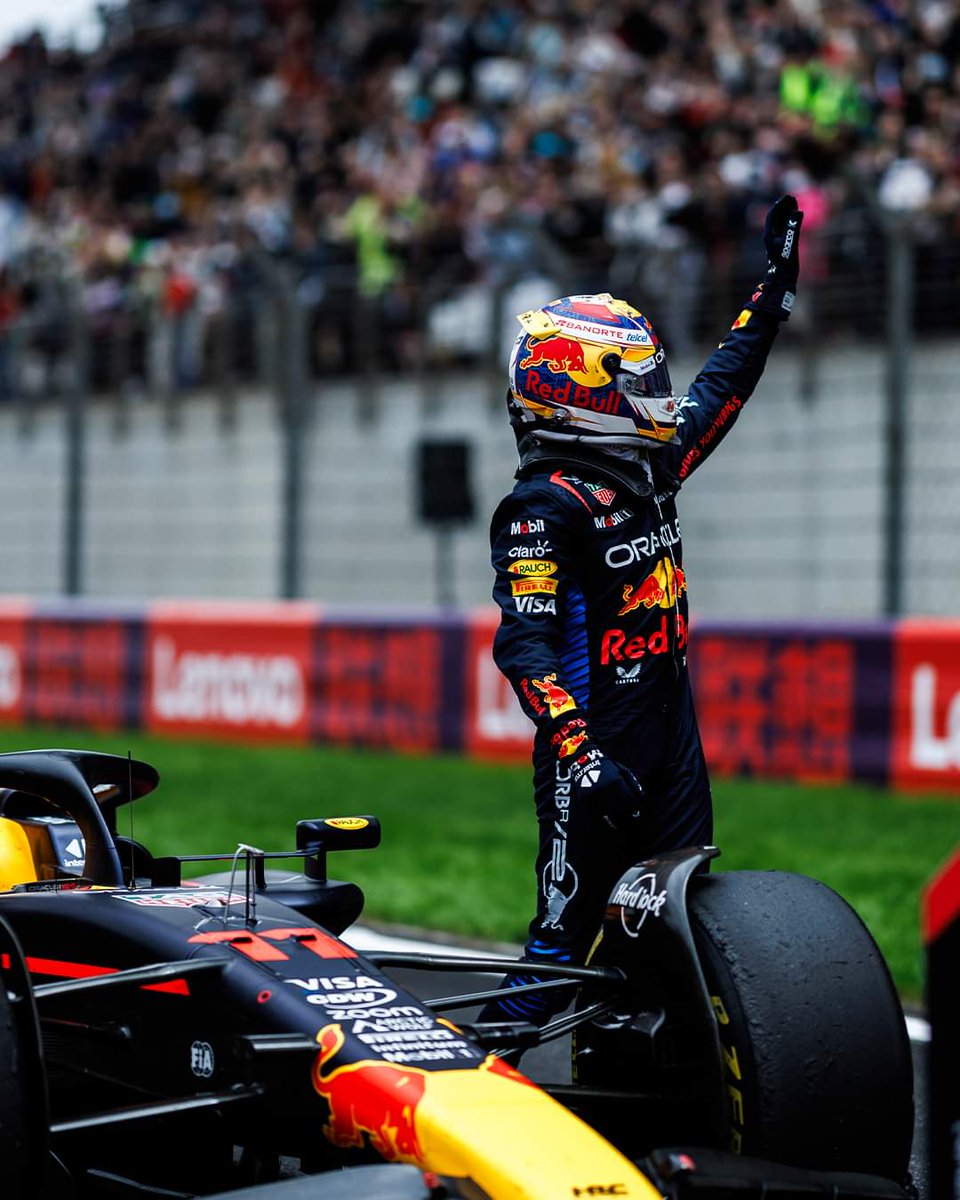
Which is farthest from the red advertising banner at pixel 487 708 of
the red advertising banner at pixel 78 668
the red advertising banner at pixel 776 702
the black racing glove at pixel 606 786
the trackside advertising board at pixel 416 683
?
the black racing glove at pixel 606 786

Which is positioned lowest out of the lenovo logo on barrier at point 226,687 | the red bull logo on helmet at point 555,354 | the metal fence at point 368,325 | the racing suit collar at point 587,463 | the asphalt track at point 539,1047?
the asphalt track at point 539,1047

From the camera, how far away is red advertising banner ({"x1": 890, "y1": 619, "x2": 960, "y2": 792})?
1154 centimetres

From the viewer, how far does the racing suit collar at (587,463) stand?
4.68 metres

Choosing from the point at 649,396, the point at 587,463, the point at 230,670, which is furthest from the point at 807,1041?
the point at 230,670

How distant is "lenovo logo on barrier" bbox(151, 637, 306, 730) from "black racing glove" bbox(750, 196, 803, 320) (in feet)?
33.1

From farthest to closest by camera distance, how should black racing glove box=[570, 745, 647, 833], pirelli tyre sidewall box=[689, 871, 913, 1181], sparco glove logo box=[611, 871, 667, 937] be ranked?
black racing glove box=[570, 745, 647, 833] → sparco glove logo box=[611, 871, 667, 937] → pirelli tyre sidewall box=[689, 871, 913, 1181]

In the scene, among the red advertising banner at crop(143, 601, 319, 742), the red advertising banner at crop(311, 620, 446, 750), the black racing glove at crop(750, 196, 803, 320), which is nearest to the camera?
the black racing glove at crop(750, 196, 803, 320)

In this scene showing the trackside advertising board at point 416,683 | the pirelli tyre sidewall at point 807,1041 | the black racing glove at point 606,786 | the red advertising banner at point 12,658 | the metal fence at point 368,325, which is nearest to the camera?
the pirelli tyre sidewall at point 807,1041

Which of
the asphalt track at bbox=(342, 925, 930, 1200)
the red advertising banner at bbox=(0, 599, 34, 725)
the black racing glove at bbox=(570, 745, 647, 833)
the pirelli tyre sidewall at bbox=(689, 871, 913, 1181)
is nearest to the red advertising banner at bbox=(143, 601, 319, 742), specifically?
the red advertising banner at bbox=(0, 599, 34, 725)

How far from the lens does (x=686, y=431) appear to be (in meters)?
5.00

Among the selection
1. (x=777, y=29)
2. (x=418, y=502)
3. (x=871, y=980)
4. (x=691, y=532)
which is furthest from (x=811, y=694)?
(x=871, y=980)

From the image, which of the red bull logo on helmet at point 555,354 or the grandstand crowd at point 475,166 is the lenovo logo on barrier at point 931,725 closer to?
the grandstand crowd at point 475,166

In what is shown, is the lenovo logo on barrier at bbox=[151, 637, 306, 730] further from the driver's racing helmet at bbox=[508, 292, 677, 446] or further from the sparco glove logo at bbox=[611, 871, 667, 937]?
the sparco glove logo at bbox=[611, 871, 667, 937]

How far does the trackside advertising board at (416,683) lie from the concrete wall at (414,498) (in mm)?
914
